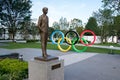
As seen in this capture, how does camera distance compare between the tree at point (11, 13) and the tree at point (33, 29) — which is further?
the tree at point (33, 29)

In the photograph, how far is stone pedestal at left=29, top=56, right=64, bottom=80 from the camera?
5.14 meters

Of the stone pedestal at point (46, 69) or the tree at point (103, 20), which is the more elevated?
the tree at point (103, 20)

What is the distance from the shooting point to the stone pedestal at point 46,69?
16.9 feet

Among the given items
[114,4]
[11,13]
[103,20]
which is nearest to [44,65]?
[114,4]

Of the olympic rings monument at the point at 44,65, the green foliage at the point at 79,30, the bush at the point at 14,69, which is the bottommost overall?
the bush at the point at 14,69

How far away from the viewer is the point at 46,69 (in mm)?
5098

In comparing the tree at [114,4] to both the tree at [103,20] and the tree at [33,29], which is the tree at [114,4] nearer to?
the tree at [103,20]

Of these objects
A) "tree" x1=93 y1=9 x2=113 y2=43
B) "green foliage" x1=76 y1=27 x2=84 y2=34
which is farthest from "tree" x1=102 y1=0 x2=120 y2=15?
"green foliage" x1=76 y1=27 x2=84 y2=34

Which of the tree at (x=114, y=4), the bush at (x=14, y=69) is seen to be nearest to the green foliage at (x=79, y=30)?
the tree at (x=114, y=4)

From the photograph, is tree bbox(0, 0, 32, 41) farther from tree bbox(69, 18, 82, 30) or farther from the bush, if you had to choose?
the bush

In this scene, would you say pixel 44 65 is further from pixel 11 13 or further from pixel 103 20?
pixel 11 13

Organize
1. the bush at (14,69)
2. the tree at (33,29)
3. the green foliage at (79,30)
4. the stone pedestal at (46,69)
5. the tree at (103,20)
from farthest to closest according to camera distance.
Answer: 1. the green foliage at (79,30)
2. the tree at (33,29)
3. the tree at (103,20)
4. the bush at (14,69)
5. the stone pedestal at (46,69)

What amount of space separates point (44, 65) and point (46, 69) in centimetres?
14

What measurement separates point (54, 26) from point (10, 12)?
36.9 ft
